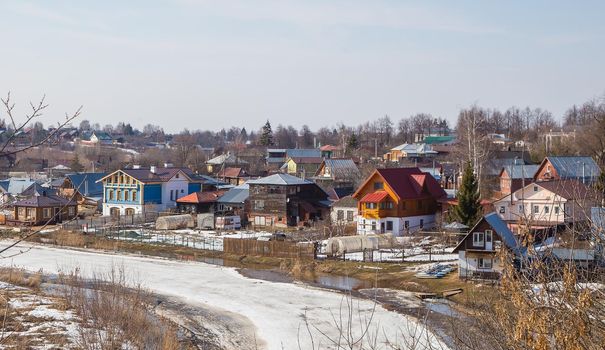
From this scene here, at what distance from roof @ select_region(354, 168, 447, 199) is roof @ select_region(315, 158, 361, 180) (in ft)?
50.0

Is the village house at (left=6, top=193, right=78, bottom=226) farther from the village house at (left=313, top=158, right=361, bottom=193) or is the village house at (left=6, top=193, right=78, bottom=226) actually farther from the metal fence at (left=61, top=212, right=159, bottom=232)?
the village house at (left=313, top=158, right=361, bottom=193)

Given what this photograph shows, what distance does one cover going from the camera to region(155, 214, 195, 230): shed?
47.8m

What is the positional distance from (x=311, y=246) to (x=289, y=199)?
36.7 feet

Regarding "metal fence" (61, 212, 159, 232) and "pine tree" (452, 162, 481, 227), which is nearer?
"pine tree" (452, 162, 481, 227)

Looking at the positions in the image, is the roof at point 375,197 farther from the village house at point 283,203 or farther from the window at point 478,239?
the window at point 478,239

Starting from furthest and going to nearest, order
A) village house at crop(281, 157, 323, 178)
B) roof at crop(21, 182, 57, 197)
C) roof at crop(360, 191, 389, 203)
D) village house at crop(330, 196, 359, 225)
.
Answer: village house at crop(281, 157, 323, 178) → roof at crop(21, 182, 57, 197) → village house at crop(330, 196, 359, 225) → roof at crop(360, 191, 389, 203)

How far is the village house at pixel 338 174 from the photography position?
57.7 meters

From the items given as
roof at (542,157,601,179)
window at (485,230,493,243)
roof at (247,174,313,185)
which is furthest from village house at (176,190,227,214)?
window at (485,230,493,243)

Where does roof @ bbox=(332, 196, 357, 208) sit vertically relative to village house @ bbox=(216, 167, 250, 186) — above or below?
below

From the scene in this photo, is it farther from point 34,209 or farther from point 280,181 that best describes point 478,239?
point 34,209

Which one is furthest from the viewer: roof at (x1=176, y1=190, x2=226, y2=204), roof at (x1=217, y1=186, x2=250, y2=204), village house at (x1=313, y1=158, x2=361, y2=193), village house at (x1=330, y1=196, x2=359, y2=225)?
village house at (x1=313, y1=158, x2=361, y2=193)

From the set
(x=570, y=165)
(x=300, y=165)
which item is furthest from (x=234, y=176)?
(x=570, y=165)

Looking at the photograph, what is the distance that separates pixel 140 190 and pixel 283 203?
481 inches

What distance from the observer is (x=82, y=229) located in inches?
1886
